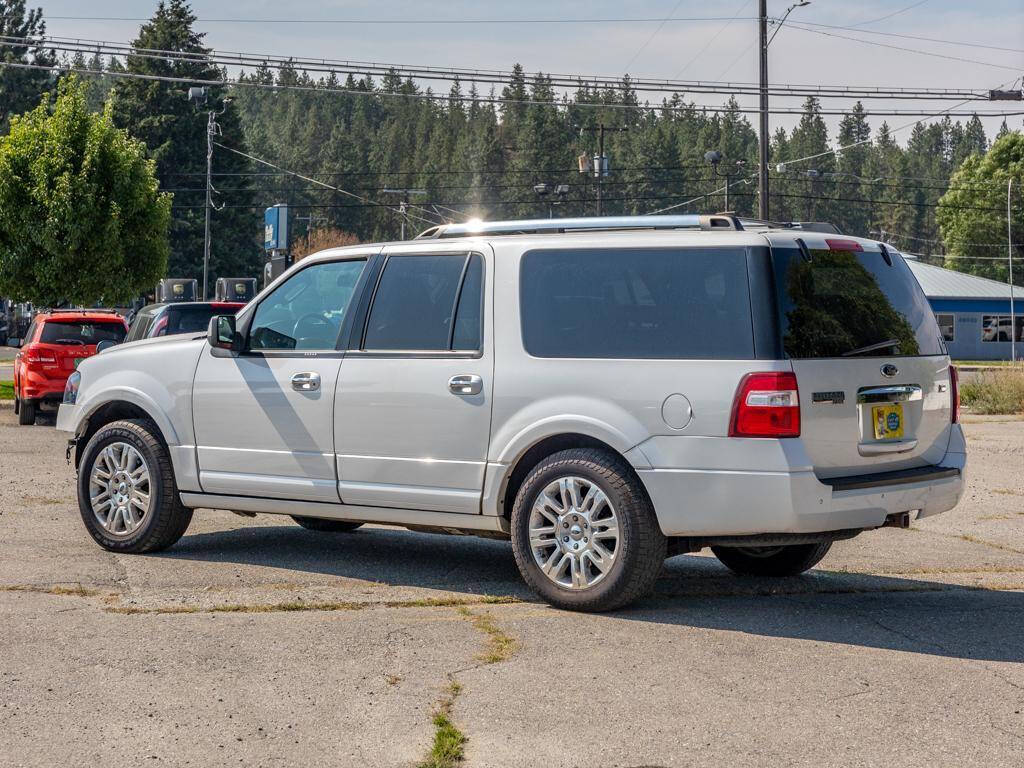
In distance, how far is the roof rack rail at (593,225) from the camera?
23.3ft

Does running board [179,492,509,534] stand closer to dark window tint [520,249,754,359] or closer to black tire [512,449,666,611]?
black tire [512,449,666,611]

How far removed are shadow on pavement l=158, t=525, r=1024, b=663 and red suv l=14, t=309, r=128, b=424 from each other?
35.7ft

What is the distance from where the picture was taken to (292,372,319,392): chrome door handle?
26.6 feet

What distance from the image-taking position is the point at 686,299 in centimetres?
694

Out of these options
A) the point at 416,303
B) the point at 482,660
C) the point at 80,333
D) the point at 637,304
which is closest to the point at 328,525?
the point at 416,303

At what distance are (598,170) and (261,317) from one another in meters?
54.0

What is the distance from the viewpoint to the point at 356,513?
799cm

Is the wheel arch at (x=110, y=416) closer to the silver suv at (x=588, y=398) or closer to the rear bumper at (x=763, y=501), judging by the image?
the silver suv at (x=588, y=398)

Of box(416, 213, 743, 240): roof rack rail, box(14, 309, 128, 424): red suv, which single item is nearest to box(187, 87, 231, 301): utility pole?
box(14, 309, 128, 424): red suv

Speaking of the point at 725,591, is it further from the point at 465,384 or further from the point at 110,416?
the point at 110,416

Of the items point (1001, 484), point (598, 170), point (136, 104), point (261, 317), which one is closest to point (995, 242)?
point (598, 170)

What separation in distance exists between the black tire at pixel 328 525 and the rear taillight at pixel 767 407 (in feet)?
12.8

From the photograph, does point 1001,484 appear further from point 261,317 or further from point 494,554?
point 261,317

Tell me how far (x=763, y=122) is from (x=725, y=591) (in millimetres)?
26371
